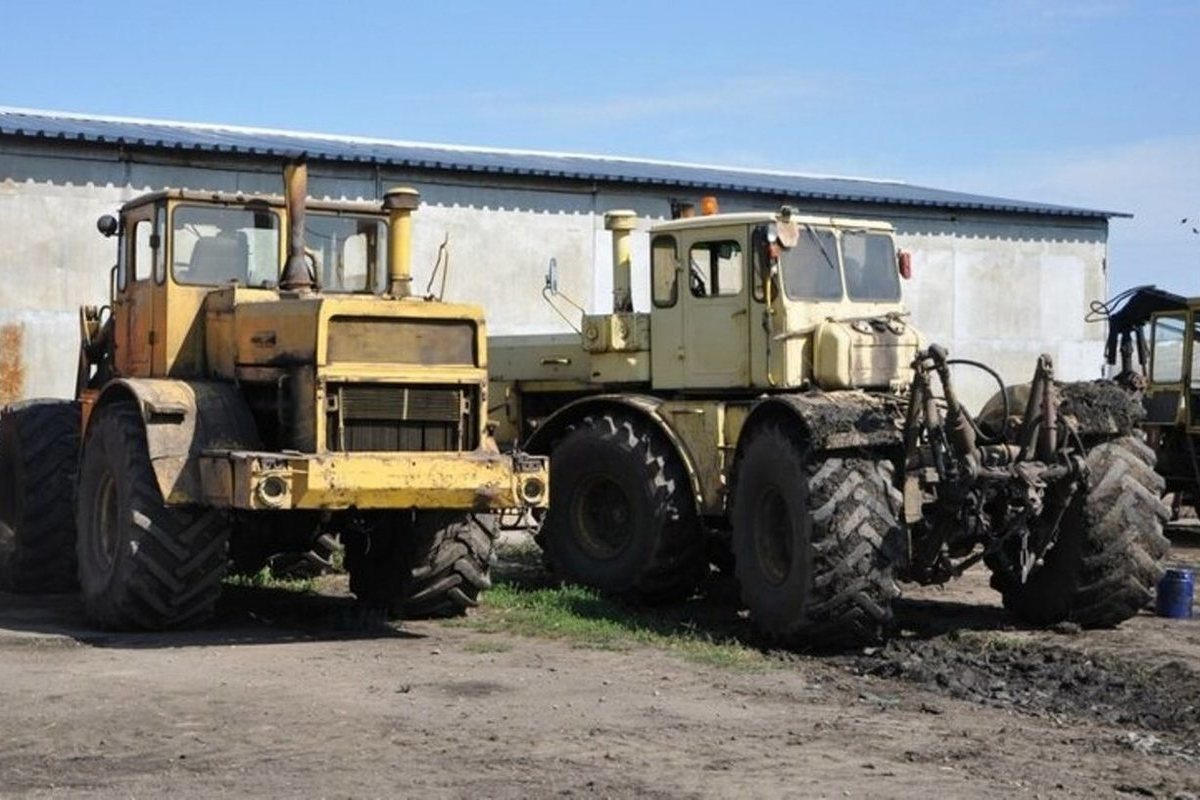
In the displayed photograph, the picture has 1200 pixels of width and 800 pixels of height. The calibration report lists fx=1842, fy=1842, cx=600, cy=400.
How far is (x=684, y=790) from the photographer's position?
25.6ft

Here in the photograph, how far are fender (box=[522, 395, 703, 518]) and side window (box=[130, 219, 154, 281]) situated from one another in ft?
11.7

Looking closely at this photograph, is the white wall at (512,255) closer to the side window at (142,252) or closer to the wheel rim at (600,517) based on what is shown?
the side window at (142,252)

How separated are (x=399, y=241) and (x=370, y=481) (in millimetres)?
2722

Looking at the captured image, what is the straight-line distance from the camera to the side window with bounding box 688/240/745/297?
13.8 meters

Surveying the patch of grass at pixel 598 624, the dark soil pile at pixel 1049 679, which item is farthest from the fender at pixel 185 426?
the dark soil pile at pixel 1049 679

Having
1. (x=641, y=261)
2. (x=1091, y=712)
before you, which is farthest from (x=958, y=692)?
(x=641, y=261)

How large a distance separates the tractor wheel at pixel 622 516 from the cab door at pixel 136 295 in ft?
11.4

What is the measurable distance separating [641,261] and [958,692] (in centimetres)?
1469

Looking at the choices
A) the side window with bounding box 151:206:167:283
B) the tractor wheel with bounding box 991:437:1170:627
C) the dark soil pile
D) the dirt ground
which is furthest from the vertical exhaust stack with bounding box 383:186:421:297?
the tractor wheel with bounding box 991:437:1170:627

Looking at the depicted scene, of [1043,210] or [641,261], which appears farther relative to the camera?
[1043,210]

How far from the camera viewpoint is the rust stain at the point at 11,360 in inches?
788

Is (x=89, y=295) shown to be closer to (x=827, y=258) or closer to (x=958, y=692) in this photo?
(x=827, y=258)

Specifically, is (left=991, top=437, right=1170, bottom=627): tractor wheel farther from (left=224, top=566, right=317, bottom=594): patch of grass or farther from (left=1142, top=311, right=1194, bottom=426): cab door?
(left=1142, top=311, right=1194, bottom=426): cab door

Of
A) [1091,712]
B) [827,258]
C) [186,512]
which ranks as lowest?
[1091,712]
